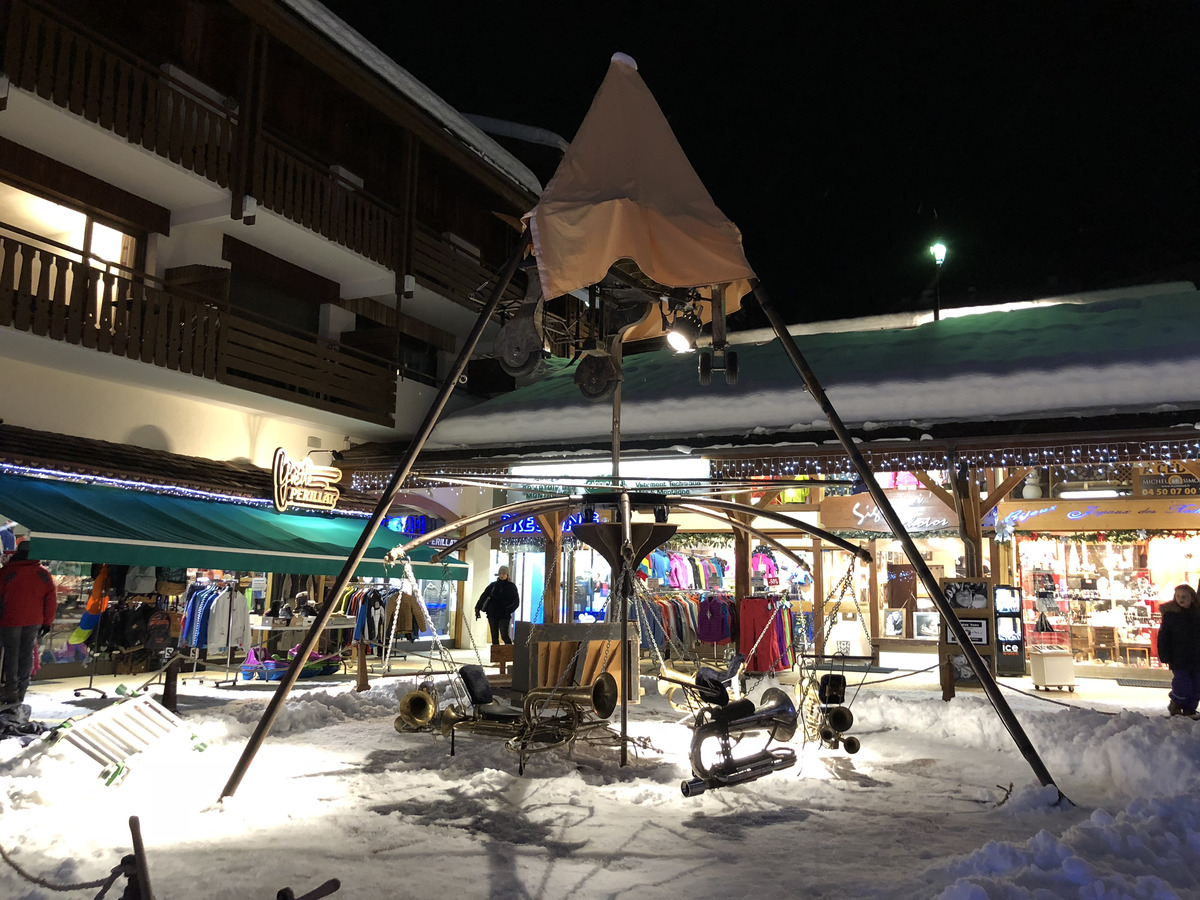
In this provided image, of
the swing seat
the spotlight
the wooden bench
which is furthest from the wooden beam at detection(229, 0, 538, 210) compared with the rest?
the swing seat

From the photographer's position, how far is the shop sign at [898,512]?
16500mm

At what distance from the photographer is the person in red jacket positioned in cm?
879

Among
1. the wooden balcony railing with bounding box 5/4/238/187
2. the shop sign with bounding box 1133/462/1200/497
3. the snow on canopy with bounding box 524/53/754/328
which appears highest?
the wooden balcony railing with bounding box 5/4/238/187

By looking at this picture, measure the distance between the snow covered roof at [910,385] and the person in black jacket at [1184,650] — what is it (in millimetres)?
2420

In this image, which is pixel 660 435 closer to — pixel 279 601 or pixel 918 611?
pixel 279 601

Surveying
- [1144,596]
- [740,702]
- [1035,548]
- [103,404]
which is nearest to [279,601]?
[103,404]

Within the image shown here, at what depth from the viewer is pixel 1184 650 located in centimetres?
1002

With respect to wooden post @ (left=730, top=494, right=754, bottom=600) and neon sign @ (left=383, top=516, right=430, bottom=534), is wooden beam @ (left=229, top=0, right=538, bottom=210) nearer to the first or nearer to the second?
neon sign @ (left=383, top=516, right=430, bottom=534)

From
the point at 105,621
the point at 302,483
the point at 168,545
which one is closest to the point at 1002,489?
the point at 302,483

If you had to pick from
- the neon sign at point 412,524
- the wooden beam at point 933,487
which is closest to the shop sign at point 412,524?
the neon sign at point 412,524

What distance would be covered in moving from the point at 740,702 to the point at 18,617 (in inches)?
290

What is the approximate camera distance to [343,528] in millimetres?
14297

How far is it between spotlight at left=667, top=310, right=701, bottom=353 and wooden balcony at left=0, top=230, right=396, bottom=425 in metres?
7.07

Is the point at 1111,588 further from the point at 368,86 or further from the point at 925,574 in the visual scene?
the point at 368,86
